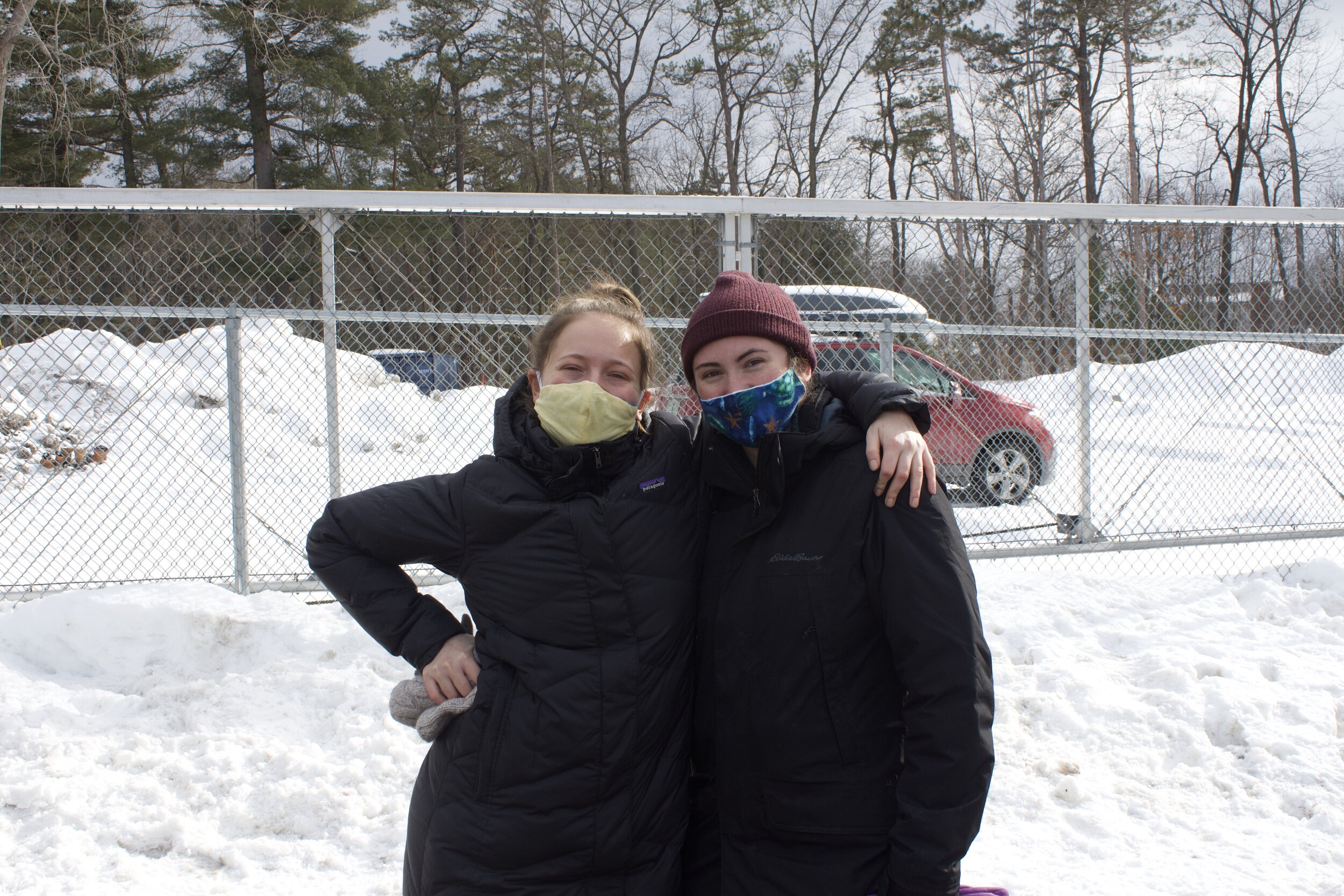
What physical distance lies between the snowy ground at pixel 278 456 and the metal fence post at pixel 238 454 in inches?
5.9

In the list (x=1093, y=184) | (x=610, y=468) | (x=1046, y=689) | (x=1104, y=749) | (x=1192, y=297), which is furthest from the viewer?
(x=1093, y=184)

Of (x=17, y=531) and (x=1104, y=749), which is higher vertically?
(x=17, y=531)

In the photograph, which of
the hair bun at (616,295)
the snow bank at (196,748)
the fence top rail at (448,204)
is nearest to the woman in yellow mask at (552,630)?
the hair bun at (616,295)

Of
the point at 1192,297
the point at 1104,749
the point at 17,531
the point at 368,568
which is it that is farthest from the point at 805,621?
the point at 17,531

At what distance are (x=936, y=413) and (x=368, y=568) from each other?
5276 mm

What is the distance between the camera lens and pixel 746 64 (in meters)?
26.1

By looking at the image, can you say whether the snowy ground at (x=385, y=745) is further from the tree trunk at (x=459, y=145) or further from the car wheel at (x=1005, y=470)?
the tree trunk at (x=459, y=145)

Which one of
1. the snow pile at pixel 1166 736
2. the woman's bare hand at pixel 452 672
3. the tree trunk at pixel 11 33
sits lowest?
the snow pile at pixel 1166 736

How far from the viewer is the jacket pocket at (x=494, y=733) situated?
158cm

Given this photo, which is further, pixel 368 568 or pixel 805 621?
pixel 368 568

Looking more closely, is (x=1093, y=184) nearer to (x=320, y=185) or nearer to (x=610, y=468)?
(x=320, y=185)

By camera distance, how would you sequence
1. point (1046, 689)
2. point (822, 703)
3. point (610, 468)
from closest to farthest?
point (822, 703), point (610, 468), point (1046, 689)

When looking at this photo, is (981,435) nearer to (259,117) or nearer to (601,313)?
(601,313)

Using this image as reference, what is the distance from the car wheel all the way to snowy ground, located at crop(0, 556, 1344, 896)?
1782mm
